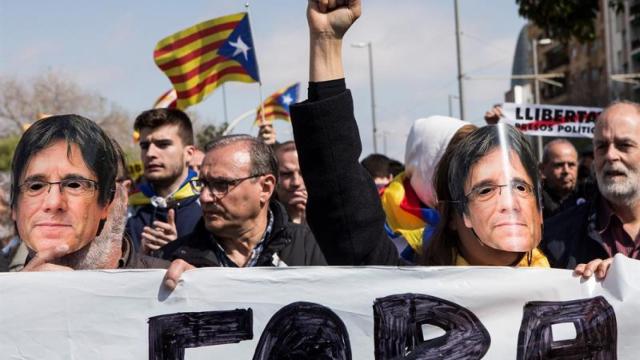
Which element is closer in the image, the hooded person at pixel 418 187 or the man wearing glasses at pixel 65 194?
the man wearing glasses at pixel 65 194

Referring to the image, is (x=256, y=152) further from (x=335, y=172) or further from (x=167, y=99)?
(x=167, y=99)

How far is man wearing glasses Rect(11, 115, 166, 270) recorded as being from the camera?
8.11 feet

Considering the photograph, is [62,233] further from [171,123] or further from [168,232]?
[171,123]

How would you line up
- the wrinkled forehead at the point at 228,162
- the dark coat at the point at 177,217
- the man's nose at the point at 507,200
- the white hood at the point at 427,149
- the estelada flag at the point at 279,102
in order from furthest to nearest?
the estelada flag at the point at 279,102 → the dark coat at the point at 177,217 → the wrinkled forehead at the point at 228,162 → the white hood at the point at 427,149 → the man's nose at the point at 507,200

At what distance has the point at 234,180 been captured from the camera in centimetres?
387

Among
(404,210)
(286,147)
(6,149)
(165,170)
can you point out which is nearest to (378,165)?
(286,147)

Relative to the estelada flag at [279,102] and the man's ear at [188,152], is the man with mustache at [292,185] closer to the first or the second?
the man's ear at [188,152]

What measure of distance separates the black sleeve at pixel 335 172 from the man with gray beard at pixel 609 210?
101cm

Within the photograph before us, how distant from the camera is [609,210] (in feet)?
12.0

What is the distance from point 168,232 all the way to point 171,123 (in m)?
1.21

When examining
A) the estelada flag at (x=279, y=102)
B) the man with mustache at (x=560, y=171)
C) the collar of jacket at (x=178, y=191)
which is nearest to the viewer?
the collar of jacket at (x=178, y=191)

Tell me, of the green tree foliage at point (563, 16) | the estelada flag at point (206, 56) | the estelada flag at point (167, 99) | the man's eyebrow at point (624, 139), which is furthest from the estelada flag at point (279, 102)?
the man's eyebrow at point (624, 139)

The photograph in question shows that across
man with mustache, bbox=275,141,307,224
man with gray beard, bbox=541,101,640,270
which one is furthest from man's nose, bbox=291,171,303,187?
man with gray beard, bbox=541,101,640,270

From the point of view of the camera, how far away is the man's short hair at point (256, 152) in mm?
3936
